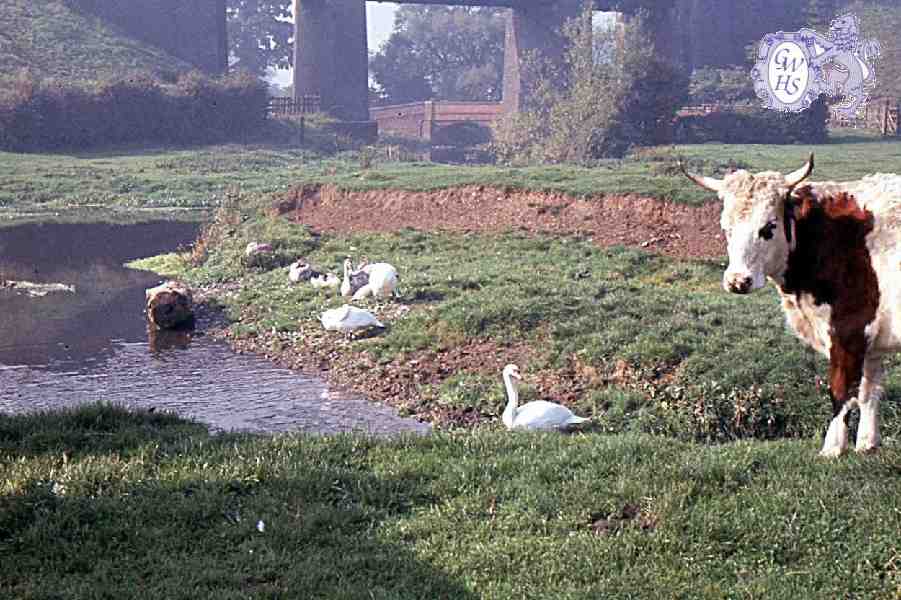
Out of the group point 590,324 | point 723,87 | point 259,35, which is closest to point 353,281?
point 590,324

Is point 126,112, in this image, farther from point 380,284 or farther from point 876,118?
point 380,284

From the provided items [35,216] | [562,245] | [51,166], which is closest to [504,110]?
[51,166]

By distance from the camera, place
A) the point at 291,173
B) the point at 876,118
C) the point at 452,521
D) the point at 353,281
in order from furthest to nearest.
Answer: the point at 876,118
the point at 291,173
the point at 353,281
the point at 452,521

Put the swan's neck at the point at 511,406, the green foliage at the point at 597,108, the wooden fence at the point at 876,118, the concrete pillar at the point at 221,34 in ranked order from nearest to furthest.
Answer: the swan's neck at the point at 511,406 < the green foliage at the point at 597,108 < the wooden fence at the point at 876,118 < the concrete pillar at the point at 221,34

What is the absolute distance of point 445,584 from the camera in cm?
659

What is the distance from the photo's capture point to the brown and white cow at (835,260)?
7.93 metres

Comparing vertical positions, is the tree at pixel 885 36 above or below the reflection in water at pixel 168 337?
above

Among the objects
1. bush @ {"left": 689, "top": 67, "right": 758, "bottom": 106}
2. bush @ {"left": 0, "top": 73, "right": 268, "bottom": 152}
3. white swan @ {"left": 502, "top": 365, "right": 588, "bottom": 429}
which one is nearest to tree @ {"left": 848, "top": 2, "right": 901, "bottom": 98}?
bush @ {"left": 689, "top": 67, "right": 758, "bottom": 106}

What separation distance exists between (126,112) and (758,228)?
56.1m

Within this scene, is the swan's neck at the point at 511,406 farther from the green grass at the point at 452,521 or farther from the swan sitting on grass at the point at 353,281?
the swan sitting on grass at the point at 353,281

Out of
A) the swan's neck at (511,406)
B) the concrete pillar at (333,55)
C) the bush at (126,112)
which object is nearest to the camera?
the swan's neck at (511,406)

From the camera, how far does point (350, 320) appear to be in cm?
1750

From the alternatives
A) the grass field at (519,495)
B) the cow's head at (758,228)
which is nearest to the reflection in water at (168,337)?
the grass field at (519,495)

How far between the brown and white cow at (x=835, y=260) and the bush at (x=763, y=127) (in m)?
45.4
